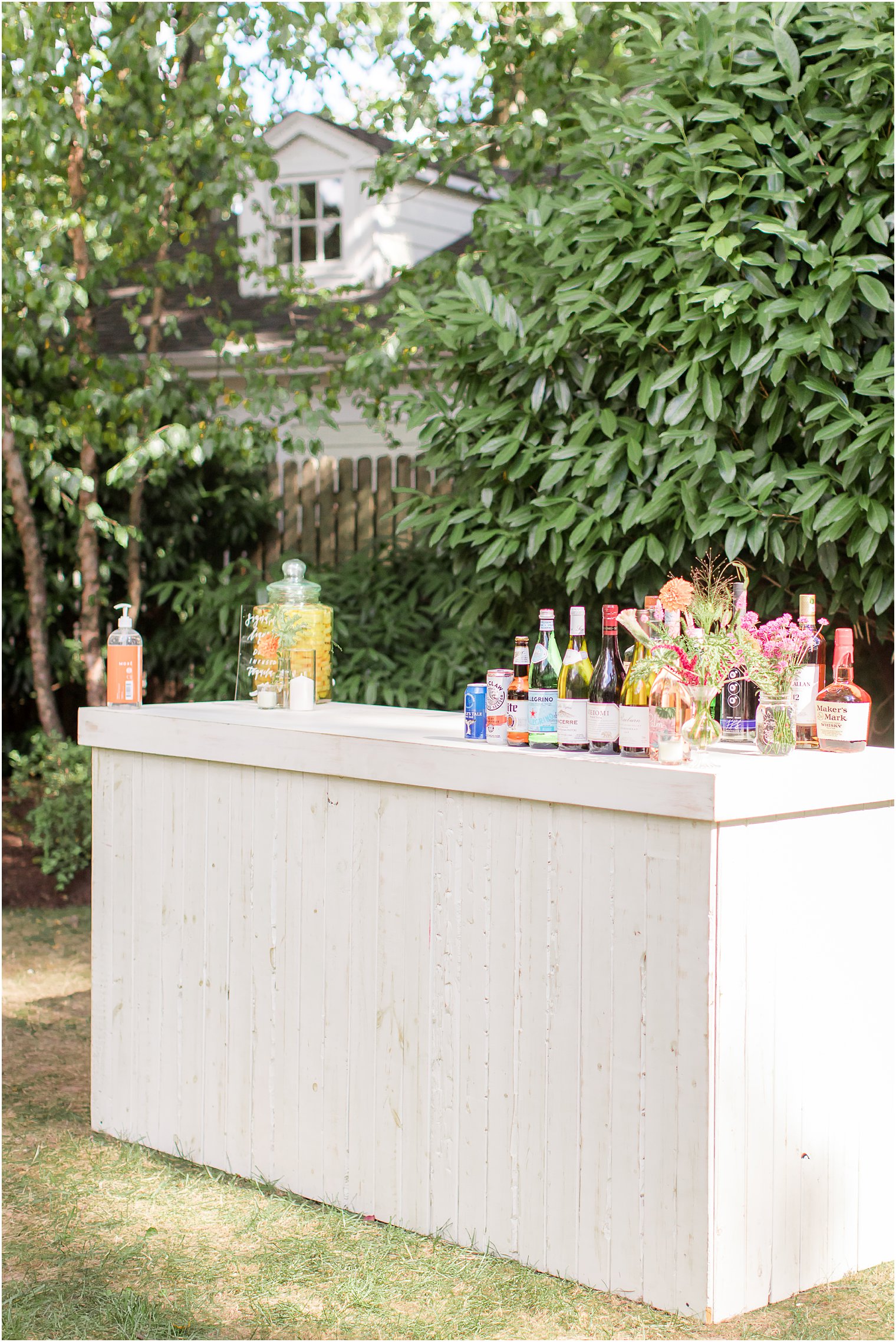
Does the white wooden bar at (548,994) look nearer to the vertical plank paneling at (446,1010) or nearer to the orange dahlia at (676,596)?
the vertical plank paneling at (446,1010)

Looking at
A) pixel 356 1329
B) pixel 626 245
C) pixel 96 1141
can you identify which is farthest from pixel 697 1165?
pixel 626 245

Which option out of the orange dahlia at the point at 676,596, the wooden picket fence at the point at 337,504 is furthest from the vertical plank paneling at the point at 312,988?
the wooden picket fence at the point at 337,504

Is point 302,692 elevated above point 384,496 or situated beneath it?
situated beneath

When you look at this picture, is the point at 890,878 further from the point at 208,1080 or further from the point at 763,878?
the point at 208,1080

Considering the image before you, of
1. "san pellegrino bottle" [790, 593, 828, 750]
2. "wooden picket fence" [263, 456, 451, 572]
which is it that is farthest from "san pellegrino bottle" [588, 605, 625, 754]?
"wooden picket fence" [263, 456, 451, 572]

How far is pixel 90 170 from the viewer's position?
6551 mm

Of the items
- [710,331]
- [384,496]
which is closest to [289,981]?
[710,331]

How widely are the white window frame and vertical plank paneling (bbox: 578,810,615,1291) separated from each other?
26.6ft

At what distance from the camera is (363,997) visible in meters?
3.09

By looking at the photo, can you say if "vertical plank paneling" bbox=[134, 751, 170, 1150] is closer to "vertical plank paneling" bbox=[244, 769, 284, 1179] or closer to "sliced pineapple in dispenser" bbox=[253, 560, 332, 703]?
"vertical plank paneling" bbox=[244, 769, 284, 1179]

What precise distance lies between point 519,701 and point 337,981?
2.70 ft

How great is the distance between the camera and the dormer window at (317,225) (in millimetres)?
10125

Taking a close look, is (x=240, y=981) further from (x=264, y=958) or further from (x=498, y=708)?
(x=498, y=708)

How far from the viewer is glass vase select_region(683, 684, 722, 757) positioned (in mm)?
2633
